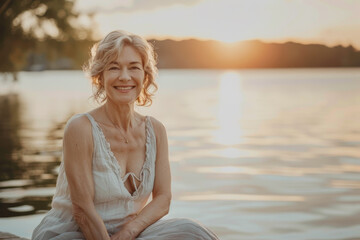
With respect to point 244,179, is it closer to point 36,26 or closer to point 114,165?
point 114,165

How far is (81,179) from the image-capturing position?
3584 mm

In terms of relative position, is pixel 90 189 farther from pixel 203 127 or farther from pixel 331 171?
pixel 203 127

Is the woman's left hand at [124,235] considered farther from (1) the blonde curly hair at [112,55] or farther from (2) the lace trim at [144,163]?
(1) the blonde curly hair at [112,55]

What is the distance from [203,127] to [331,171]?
9739 mm

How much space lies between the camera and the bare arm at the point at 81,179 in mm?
3586

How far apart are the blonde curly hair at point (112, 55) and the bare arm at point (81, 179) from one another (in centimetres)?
29

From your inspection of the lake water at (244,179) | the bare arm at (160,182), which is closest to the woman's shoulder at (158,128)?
the bare arm at (160,182)

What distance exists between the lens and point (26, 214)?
7.55 m

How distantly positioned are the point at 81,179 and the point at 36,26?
3075 cm

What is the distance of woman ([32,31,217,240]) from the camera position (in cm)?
360

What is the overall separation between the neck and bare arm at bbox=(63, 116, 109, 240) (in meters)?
0.25

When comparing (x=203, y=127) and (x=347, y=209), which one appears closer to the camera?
(x=347, y=209)

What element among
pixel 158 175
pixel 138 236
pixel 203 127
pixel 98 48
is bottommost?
pixel 203 127

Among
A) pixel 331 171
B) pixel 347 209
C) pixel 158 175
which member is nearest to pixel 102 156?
pixel 158 175
